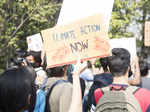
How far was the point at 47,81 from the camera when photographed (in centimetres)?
292

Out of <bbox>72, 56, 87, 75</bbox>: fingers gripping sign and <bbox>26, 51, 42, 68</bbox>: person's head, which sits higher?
<bbox>72, 56, 87, 75</bbox>: fingers gripping sign

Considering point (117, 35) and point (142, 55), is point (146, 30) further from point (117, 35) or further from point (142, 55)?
point (142, 55)

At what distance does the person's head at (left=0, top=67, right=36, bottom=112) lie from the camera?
1.60m

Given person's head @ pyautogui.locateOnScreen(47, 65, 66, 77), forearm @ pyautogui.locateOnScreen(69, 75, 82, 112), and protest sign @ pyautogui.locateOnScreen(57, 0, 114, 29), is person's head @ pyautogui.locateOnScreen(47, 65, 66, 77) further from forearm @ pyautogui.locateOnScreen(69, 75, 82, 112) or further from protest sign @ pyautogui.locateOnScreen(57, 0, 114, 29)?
forearm @ pyautogui.locateOnScreen(69, 75, 82, 112)

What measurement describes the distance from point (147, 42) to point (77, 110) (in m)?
3.19

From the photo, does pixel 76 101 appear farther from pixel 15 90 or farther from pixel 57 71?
pixel 57 71

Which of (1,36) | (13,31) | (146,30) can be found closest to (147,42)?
(146,30)

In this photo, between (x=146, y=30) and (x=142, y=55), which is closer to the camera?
(x=146, y=30)

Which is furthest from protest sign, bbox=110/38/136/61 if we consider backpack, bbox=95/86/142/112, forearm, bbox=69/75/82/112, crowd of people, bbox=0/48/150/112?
forearm, bbox=69/75/82/112

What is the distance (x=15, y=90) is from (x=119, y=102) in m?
0.81

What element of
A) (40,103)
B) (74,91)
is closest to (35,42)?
(40,103)

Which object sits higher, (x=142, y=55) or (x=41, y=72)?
(x=41, y=72)

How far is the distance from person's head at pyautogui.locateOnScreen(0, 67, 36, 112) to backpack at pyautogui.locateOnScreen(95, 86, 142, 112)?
0.63m

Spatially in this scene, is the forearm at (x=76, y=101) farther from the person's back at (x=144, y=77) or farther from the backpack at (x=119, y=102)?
the person's back at (x=144, y=77)
